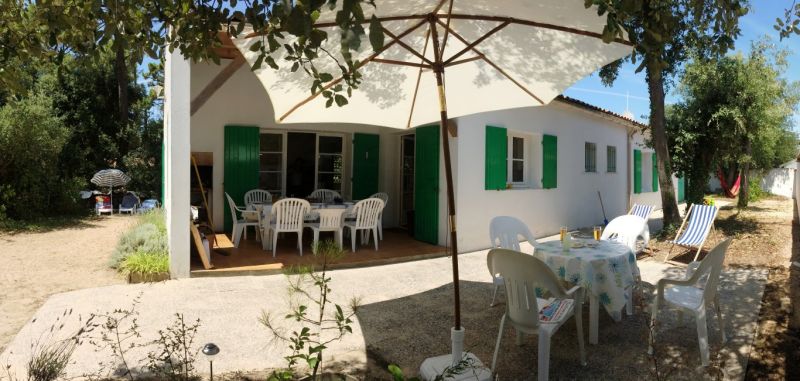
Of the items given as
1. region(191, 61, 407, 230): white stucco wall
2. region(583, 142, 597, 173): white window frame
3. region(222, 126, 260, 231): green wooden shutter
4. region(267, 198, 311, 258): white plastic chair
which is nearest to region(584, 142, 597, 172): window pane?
region(583, 142, 597, 173): white window frame

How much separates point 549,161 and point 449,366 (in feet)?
22.8

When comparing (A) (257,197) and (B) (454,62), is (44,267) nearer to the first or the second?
(A) (257,197)

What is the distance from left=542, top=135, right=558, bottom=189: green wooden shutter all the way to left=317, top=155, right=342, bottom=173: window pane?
414 cm

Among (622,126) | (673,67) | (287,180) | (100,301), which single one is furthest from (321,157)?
(622,126)

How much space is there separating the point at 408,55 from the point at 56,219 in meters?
11.9

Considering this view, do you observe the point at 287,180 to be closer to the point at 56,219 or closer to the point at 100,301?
the point at 100,301

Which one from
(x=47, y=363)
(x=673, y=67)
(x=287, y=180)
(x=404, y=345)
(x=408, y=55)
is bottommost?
(x=404, y=345)

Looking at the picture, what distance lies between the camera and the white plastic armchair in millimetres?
4766

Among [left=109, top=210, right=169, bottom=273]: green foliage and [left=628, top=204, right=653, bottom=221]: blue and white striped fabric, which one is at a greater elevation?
[left=628, top=204, right=653, bottom=221]: blue and white striped fabric

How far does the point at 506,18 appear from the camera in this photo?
2924 mm

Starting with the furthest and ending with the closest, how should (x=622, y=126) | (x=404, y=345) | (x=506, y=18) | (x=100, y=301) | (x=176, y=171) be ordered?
(x=622, y=126), (x=176, y=171), (x=100, y=301), (x=404, y=345), (x=506, y=18)

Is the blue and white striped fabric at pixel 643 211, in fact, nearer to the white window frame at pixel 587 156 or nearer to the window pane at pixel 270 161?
the white window frame at pixel 587 156

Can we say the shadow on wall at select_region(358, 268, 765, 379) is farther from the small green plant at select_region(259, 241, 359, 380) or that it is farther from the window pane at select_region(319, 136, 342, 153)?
the window pane at select_region(319, 136, 342, 153)

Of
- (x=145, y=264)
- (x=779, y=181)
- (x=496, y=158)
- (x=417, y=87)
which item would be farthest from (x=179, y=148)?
(x=779, y=181)
